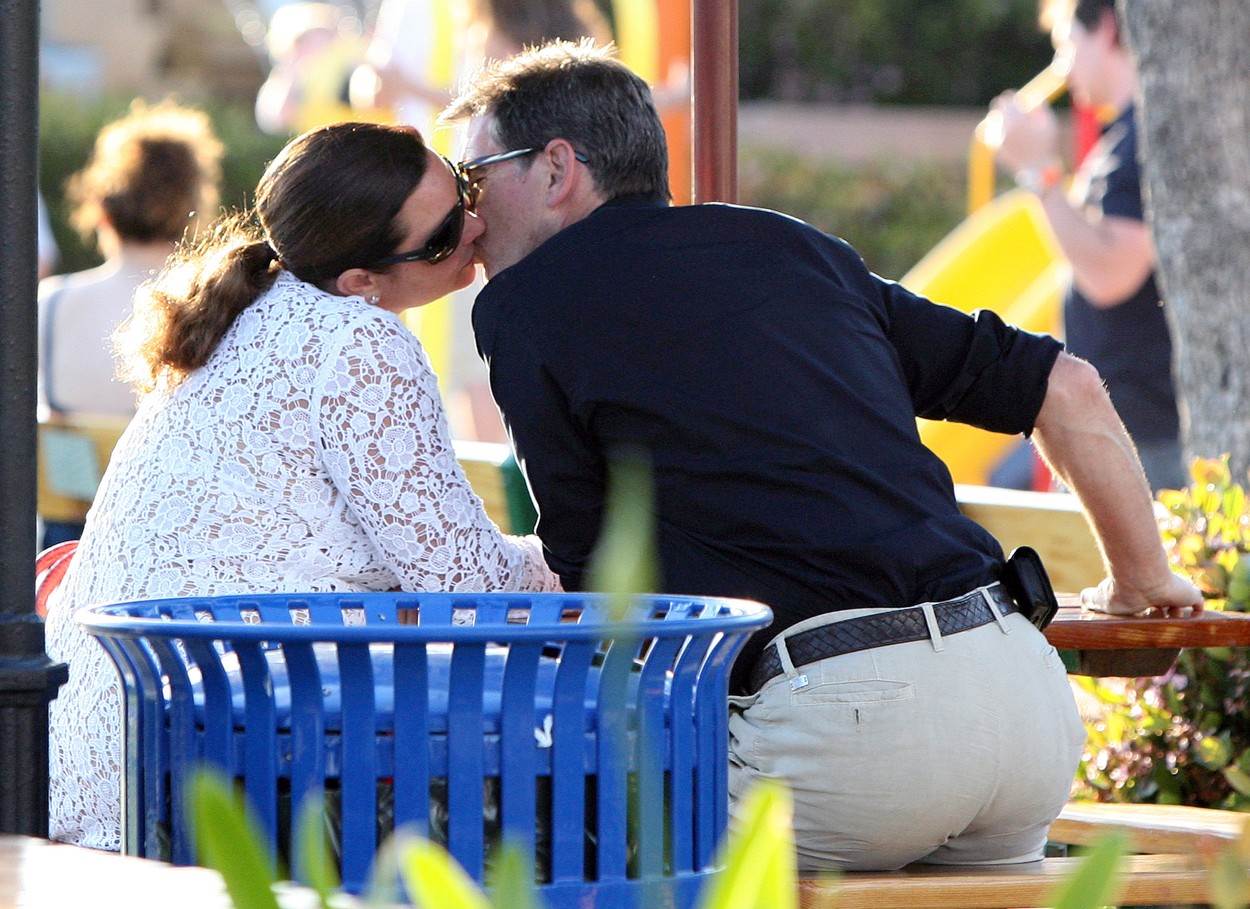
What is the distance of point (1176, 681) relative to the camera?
10.5 ft

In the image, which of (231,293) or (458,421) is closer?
(231,293)

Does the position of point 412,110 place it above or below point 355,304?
above

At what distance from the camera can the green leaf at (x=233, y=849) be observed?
0.73 meters

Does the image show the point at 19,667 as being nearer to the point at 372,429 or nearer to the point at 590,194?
the point at 372,429

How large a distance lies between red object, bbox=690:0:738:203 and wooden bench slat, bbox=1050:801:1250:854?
1.16 metres

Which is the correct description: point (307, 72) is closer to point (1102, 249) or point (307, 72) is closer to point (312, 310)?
point (1102, 249)

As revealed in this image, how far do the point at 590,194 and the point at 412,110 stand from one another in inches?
158

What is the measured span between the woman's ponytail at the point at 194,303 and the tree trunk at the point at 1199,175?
8.13 feet

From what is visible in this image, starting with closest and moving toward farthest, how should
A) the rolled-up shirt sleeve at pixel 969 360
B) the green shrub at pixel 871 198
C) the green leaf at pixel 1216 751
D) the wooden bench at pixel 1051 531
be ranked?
the rolled-up shirt sleeve at pixel 969 360 < the green leaf at pixel 1216 751 < the wooden bench at pixel 1051 531 < the green shrub at pixel 871 198

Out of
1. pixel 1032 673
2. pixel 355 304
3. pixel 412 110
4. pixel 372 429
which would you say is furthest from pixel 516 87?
pixel 412 110

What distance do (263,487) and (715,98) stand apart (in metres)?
1.19

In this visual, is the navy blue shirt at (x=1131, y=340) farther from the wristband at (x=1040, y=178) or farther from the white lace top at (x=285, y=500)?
the white lace top at (x=285, y=500)

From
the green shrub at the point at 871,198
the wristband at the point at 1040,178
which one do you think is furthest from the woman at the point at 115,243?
the green shrub at the point at 871,198

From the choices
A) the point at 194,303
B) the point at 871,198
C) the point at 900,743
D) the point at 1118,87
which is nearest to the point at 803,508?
the point at 900,743
